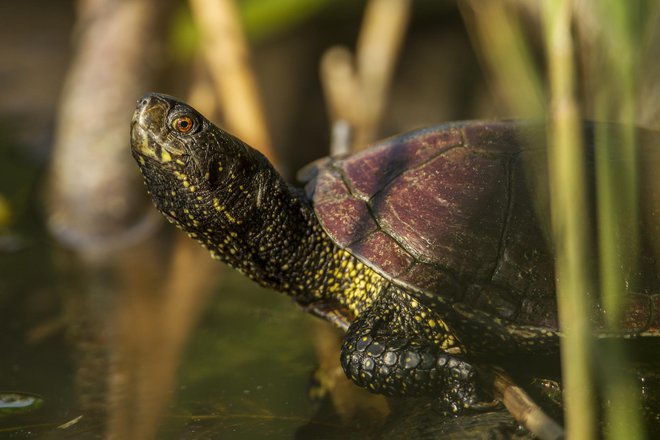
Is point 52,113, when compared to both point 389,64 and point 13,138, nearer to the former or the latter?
point 13,138

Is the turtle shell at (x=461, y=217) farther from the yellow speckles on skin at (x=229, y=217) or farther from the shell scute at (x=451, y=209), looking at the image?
the yellow speckles on skin at (x=229, y=217)

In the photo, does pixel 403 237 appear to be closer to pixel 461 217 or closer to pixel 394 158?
pixel 461 217

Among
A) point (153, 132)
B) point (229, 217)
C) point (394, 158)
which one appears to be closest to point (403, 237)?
point (394, 158)

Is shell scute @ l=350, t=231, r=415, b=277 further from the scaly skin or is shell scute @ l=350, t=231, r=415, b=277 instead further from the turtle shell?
the scaly skin

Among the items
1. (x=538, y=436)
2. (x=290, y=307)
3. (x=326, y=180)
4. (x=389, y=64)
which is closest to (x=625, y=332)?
(x=538, y=436)

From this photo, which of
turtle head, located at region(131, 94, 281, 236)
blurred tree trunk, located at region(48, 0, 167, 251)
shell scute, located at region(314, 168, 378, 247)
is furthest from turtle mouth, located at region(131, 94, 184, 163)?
blurred tree trunk, located at region(48, 0, 167, 251)

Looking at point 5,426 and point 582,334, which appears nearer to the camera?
point 582,334
